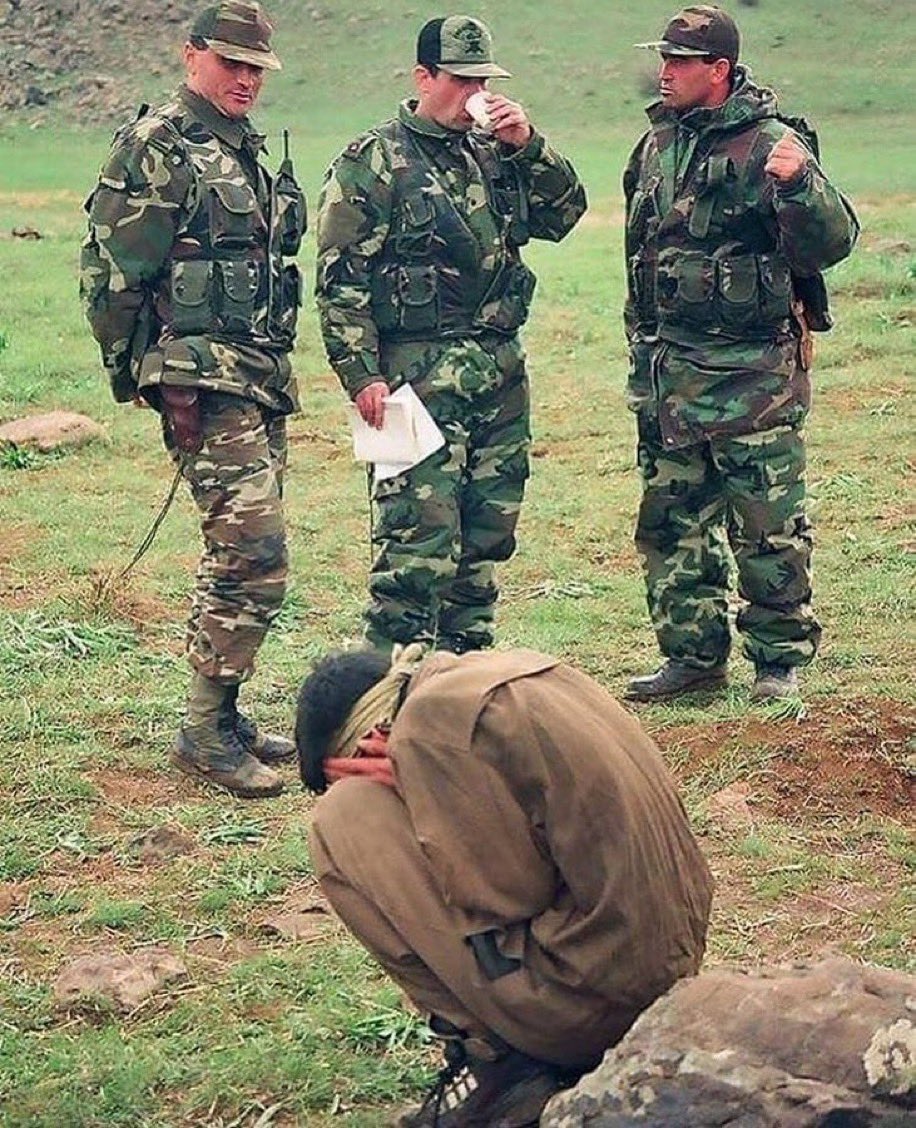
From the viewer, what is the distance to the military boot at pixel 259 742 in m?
6.01

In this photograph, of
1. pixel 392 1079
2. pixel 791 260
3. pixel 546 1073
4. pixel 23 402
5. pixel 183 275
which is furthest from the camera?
pixel 23 402

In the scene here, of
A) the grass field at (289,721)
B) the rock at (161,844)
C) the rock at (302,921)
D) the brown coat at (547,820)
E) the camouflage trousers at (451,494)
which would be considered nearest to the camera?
the brown coat at (547,820)

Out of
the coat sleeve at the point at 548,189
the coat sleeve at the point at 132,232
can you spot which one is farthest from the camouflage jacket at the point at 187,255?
the coat sleeve at the point at 548,189

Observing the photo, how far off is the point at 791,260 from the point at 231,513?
1834 mm

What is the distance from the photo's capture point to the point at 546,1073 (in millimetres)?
3584

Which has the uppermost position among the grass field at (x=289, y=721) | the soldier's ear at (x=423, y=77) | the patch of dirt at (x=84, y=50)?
the soldier's ear at (x=423, y=77)

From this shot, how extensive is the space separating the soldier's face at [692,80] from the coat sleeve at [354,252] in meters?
0.88

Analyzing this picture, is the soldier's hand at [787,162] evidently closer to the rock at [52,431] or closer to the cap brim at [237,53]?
the cap brim at [237,53]

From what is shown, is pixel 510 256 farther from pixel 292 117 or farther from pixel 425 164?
pixel 292 117

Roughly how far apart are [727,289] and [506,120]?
832 millimetres

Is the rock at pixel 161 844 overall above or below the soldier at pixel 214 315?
below

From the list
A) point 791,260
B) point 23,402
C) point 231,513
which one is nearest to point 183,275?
point 231,513

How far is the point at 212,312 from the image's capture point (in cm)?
572

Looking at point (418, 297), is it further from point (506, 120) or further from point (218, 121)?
point (218, 121)
